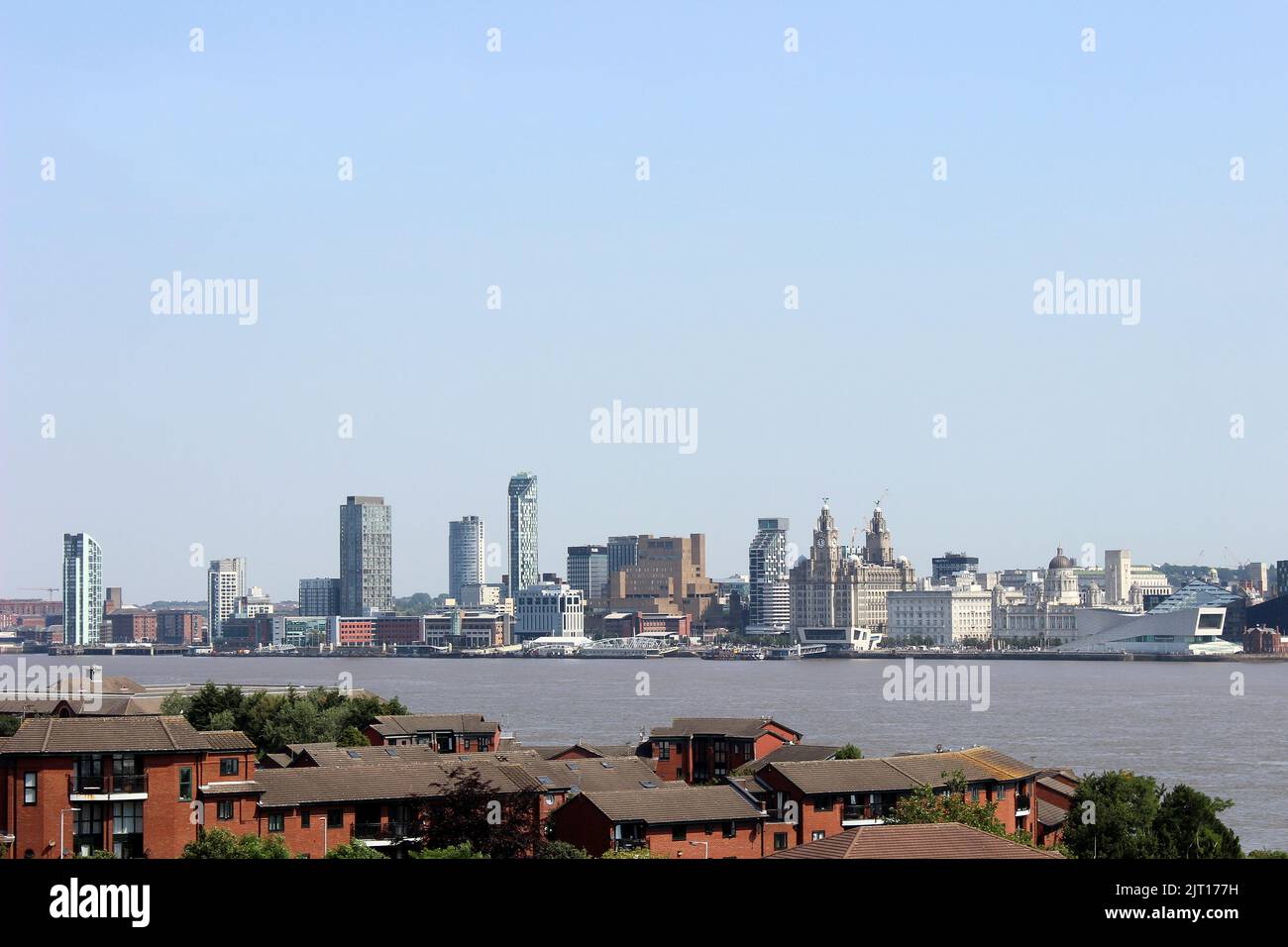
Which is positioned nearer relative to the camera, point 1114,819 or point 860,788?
point 1114,819

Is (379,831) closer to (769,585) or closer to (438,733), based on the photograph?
(438,733)

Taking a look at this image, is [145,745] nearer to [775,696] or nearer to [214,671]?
[775,696]

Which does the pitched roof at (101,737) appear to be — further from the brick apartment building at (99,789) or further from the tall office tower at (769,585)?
the tall office tower at (769,585)

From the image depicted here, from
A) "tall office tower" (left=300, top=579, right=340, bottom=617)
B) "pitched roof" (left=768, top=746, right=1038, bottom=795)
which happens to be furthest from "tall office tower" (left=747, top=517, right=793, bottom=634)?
"pitched roof" (left=768, top=746, right=1038, bottom=795)

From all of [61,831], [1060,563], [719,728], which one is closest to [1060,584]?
[1060,563]

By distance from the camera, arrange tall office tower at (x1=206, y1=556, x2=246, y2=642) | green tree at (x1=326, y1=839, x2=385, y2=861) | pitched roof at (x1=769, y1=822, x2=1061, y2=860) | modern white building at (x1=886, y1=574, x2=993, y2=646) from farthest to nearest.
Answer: tall office tower at (x1=206, y1=556, x2=246, y2=642), modern white building at (x1=886, y1=574, x2=993, y2=646), green tree at (x1=326, y1=839, x2=385, y2=861), pitched roof at (x1=769, y1=822, x2=1061, y2=860)

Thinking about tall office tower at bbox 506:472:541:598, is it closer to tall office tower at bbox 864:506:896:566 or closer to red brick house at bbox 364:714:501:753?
tall office tower at bbox 864:506:896:566
